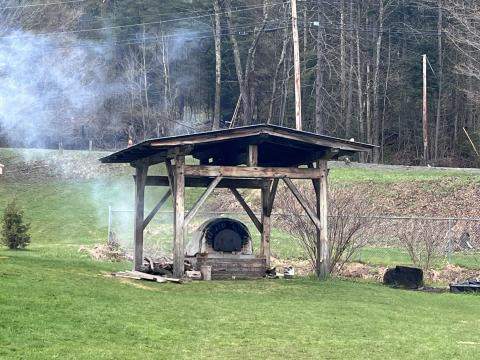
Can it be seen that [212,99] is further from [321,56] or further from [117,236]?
[117,236]

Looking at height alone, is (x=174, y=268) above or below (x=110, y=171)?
below

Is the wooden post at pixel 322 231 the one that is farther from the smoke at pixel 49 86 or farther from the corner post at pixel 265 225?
the smoke at pixel 49 86

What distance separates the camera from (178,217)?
1827cm

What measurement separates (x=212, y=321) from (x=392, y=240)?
800 inches

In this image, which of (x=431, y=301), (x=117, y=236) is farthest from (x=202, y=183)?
(x=117, y=236)

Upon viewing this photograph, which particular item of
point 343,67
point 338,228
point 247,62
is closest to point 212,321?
point 338,228

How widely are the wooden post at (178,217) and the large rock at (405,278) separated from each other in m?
5.76

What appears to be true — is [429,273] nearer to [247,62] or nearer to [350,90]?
[350,90]

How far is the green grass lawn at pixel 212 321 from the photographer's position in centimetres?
980

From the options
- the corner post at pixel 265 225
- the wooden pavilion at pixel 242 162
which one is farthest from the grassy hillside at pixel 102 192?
the wooden pavilion at pixel 242 162

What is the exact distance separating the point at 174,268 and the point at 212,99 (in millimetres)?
44804

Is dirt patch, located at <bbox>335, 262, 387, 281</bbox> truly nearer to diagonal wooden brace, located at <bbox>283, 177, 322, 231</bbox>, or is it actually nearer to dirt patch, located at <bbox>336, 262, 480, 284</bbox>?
dirt patch, located at <bbox>336, 262, 480, 284</bbox>

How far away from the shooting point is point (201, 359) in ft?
30.8

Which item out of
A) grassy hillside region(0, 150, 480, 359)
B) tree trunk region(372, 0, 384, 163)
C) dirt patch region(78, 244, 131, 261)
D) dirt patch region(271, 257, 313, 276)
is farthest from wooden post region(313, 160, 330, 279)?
tree trunk region(372, 0, 384, 163)
